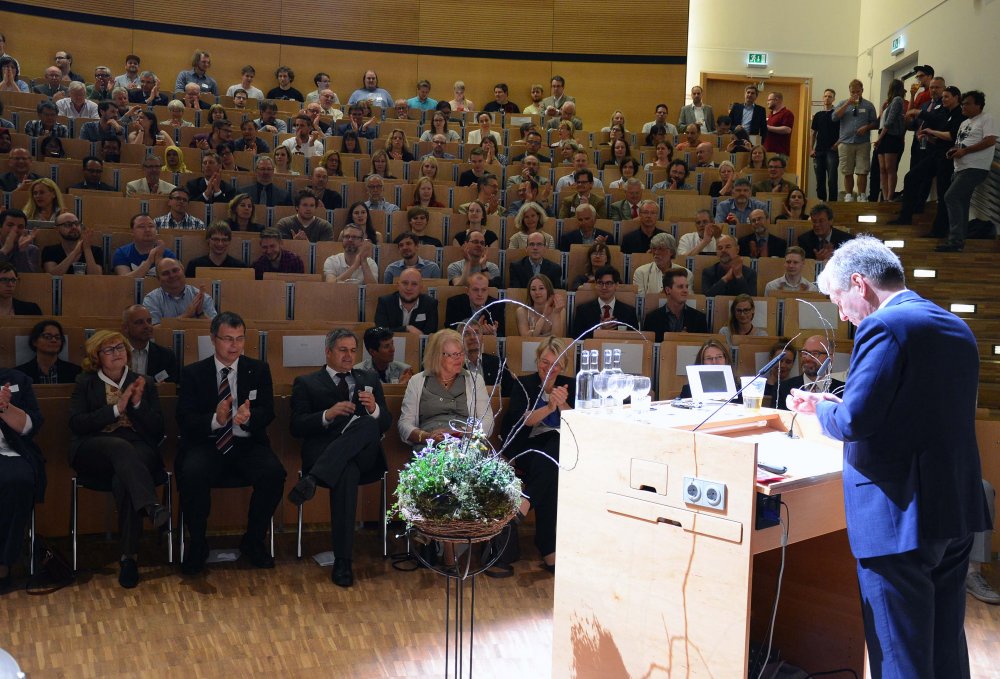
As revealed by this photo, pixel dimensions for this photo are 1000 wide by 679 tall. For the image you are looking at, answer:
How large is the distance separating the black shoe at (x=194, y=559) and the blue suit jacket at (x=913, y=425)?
8.86ft

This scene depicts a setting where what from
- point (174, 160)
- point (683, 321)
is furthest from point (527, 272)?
point (174, 160)

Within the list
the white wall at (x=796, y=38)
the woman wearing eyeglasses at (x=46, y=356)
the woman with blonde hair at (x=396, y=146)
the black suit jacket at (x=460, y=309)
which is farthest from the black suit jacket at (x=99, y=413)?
the white wall at (x=796, y=38)

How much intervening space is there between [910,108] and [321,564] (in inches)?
280

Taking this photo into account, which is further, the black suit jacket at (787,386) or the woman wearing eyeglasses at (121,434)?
the black suit jacket at (787,386)

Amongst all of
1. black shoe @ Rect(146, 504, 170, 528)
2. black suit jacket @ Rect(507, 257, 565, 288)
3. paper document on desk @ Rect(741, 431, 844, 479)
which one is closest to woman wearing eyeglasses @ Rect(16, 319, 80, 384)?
black shoe @ Rect(146, 504, 170, 528)

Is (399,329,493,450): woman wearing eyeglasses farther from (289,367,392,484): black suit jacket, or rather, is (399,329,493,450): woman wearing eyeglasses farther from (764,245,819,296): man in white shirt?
(764,245,819,296): man in white shirt

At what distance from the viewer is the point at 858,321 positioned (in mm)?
2207

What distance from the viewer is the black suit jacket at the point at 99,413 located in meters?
3.79

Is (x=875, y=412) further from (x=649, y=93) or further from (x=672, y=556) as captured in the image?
(x=649, y=93)

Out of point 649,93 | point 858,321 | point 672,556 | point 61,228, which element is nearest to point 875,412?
point 858,321

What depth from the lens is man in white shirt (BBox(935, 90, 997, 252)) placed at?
22.9 ft

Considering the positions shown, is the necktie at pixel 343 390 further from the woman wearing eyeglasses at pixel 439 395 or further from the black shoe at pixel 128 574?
the black shoe at pixel 128 574

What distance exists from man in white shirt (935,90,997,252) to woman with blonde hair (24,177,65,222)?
6.51m

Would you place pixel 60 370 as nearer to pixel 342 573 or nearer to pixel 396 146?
pixel 342 573
